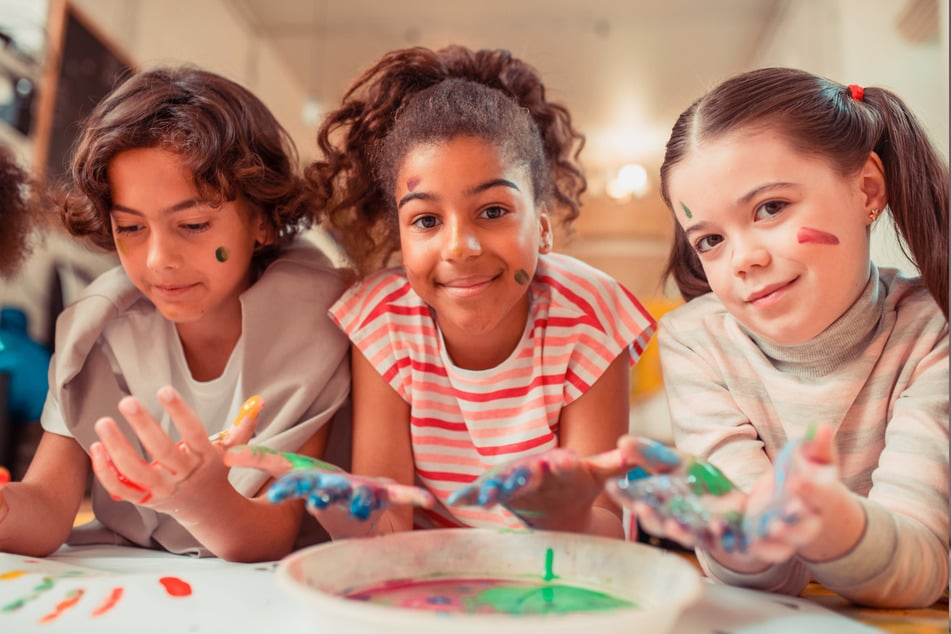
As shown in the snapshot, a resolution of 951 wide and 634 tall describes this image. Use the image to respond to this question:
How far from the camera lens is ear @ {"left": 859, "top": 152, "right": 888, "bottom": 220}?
0.74 meters

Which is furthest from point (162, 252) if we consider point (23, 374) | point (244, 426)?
point (23, 374)

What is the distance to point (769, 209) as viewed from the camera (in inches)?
27.8

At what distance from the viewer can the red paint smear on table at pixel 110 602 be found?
59 centimetres

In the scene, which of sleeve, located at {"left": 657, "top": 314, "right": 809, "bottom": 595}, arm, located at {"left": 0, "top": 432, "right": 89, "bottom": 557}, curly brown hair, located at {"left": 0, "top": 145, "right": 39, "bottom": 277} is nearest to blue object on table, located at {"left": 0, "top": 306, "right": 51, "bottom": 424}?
curly brown hair, located at {"left": 0, "top": 145, "right": 39, "bottom": 277}

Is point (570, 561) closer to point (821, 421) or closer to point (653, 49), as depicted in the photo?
point (821, 421)

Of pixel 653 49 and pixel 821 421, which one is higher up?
pixel 653 49

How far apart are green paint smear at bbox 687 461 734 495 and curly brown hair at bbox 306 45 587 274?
421 mm

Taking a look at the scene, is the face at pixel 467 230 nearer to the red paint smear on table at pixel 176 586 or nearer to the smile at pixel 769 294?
the smile at pixel 769 294

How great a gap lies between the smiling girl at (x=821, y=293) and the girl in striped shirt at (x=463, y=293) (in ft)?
0.48

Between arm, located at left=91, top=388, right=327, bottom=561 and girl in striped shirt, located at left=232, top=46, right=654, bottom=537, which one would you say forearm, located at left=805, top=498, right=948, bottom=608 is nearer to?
girl in striped shirt, located at left=232, top=46, right=654, bottom=537

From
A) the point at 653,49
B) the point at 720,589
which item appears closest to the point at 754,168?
the point at 720,589

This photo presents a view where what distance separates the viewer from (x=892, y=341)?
0.76 metres

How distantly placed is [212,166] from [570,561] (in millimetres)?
576

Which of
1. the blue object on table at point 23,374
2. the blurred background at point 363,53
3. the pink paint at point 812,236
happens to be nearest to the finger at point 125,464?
the pink paint at point 812,236
